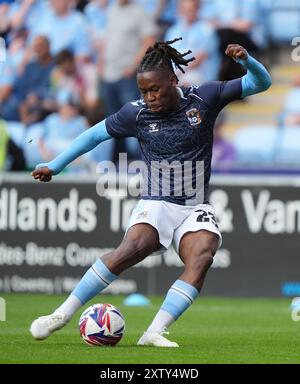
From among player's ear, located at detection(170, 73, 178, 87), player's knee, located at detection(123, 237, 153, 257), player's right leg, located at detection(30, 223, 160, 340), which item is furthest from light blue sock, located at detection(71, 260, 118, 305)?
player's ear, located at detection(170, 73, 178, 87)

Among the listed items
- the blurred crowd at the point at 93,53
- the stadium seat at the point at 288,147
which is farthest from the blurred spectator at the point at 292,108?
the stadium seat at the point at 288,147

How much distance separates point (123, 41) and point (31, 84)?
1805 mm

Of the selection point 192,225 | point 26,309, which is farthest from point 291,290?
point 192,225

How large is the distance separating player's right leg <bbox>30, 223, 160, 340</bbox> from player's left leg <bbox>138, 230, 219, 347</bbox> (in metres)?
0.33

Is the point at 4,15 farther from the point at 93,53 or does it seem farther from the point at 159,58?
the point at 159,58

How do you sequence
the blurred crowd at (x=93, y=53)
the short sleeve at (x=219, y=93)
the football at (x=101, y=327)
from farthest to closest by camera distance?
the blurred crowd at (x=93, y=53) → the short sleeve at (x=219, y=93) → the football at (x=101, y=327)

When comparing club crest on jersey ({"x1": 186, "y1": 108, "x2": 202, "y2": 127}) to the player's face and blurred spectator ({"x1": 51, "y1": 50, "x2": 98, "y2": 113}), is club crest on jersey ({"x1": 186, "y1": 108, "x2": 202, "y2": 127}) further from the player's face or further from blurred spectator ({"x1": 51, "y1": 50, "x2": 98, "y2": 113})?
blurred spectator ({"x1": 51, "y1": 50, "x2": 98, "y2": 113})

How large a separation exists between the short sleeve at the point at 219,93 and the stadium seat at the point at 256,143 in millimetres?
9197

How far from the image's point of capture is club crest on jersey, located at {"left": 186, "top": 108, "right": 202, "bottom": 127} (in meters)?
8.40

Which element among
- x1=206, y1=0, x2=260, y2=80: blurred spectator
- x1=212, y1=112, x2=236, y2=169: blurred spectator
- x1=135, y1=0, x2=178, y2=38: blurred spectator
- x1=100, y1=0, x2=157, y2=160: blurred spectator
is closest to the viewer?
x1=212, y1=112, x2=236, y2=169: blurred spectator

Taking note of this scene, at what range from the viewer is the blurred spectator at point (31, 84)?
18.5 metres

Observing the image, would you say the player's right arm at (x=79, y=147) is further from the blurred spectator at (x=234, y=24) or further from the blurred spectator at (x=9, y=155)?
the blurred spectator at (x=234, y=24)

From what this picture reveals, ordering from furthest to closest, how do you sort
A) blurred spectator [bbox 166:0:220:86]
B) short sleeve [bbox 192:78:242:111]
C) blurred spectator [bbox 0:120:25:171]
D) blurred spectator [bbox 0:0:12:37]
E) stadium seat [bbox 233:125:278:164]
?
1. blurred spectator [bbox 0:0:12:37]
2. blurred spectator [bbox 166:0:220:86]
3. stadium seat [bbox 233:125:278:164]
4. blurred spectator [bbox 0:120:25:171]
5. short sleeve [bbox 192:78:242:111]

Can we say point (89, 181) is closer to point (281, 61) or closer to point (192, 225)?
point (281, 61)
